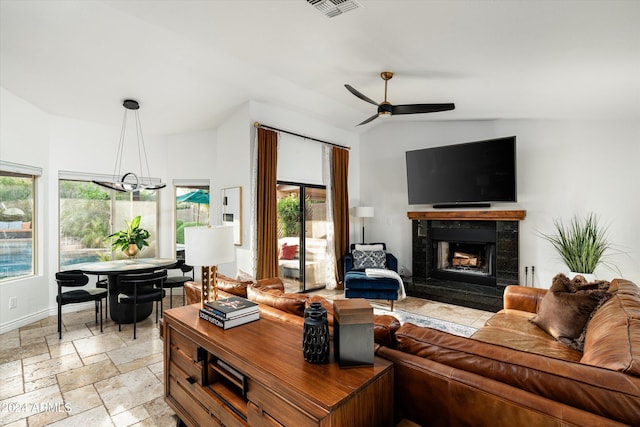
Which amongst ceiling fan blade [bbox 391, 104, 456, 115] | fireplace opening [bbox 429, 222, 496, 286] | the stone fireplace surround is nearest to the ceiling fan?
ceiling fan blade [bbox 391, 104, 456, 115]

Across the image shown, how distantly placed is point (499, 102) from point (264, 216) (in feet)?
11.5

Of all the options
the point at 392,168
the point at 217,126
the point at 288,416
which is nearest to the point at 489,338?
the point at 288,416

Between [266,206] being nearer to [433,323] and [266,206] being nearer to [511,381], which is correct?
[433,323]

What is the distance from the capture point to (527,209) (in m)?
4.64

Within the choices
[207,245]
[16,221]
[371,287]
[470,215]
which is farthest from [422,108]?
[16,221]

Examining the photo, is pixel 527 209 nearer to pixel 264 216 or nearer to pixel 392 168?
pixel 392 168

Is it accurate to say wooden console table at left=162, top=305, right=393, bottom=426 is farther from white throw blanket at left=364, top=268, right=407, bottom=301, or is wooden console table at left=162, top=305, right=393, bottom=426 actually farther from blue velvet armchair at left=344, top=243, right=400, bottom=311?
white throw blanket at left=364, top=268, right=407, bottom=301

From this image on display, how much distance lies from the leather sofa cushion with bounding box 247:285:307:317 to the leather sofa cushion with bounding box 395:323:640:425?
27.0 inches

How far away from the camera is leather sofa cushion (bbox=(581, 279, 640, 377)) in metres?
1.14

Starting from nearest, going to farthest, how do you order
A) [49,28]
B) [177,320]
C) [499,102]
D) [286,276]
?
1. [177,320]
2. [49,28]
3. [499,102]
4. [286,276]

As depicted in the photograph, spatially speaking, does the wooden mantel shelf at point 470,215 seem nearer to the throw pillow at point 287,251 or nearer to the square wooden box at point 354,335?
the throw pillow at point 287,251

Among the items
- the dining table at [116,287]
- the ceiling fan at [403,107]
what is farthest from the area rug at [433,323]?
the dining table at [116,287]

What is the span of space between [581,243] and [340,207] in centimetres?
355

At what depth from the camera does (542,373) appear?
112cm
